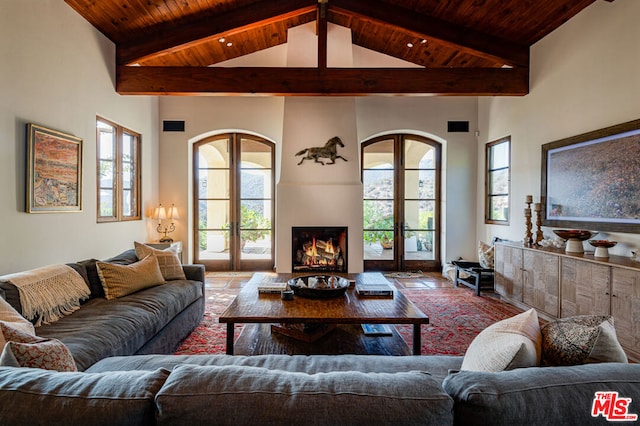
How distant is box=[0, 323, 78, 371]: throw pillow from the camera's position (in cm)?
106

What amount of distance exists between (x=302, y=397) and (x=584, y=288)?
3.43 metres

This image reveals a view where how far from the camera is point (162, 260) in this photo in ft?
11.1

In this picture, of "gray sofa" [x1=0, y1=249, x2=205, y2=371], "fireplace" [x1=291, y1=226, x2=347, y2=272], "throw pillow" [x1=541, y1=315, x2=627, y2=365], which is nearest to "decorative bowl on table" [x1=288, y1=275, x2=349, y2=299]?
"gray sofa" [x1=0, y1=249, x2=205, y2=371]

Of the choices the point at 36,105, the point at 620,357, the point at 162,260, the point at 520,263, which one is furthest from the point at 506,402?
the point at 36,105

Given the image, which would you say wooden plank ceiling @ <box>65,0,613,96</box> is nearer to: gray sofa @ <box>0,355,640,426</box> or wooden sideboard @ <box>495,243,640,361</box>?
wooden sideboard @ <box>495,243,640,361</box>

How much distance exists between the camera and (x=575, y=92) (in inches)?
150

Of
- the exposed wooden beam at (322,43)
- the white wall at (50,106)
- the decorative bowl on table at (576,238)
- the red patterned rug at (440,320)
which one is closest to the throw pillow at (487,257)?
the red patterned rug at (440,320)

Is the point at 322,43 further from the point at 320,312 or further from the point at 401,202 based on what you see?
the point at 320,312

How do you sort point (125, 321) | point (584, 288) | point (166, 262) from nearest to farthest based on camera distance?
1. point (125, 321)
2. point (584, 288)
3. point (166, 262)

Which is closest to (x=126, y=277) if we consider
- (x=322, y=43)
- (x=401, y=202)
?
(x=322, y=43)

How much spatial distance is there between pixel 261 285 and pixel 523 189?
408 cm

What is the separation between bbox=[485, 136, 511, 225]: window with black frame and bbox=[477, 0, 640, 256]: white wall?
7.5 inches

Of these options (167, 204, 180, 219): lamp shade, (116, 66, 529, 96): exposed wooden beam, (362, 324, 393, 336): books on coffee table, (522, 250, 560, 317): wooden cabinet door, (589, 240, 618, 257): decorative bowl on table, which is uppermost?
(116, 66, 529, 96): exposed wooden beam

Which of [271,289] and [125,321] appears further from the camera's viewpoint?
[271,289]
